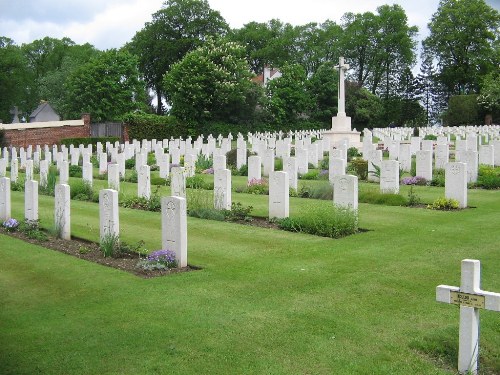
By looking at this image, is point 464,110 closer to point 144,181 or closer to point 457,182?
point 457,182

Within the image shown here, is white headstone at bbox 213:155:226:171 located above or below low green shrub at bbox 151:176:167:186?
above

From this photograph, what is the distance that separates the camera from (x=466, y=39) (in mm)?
57750

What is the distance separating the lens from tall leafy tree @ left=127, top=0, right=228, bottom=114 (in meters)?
58.4

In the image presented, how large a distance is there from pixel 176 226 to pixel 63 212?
3235 millimetres

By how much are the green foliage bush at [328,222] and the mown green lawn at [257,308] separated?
1.21 feet

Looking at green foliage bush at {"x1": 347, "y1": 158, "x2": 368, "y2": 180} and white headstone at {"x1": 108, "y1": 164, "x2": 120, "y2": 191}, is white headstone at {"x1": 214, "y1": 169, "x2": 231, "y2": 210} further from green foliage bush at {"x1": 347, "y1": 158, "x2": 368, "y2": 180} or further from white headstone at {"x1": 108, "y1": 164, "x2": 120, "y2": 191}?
green foliage bush at {"x1": 347, "y1": 158, "x2": 368, "y2": 180}

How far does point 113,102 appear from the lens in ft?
173

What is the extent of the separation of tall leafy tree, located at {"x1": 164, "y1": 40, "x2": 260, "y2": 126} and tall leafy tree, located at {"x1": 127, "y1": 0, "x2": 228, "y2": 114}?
1252cm

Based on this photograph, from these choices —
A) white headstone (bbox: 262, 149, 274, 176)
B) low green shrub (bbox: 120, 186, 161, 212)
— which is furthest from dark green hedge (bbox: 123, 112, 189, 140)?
low green shrub (bbox: 120, 186, 161, 212)

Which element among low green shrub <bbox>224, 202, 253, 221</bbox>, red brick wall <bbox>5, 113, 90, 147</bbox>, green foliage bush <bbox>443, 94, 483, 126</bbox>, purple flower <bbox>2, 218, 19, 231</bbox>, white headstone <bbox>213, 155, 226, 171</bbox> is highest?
green foliage bush <bbox>443, 94, 483, 126</bbox>

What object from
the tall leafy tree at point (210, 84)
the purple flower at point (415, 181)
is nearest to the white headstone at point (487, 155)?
the purple flower at point (415, 181)

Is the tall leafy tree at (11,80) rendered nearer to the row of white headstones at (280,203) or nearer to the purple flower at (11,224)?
the row of white headstones at (280,203)

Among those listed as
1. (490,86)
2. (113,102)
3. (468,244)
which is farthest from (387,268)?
(113,102)

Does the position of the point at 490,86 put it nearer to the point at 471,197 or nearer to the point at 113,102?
the point at 113,102
